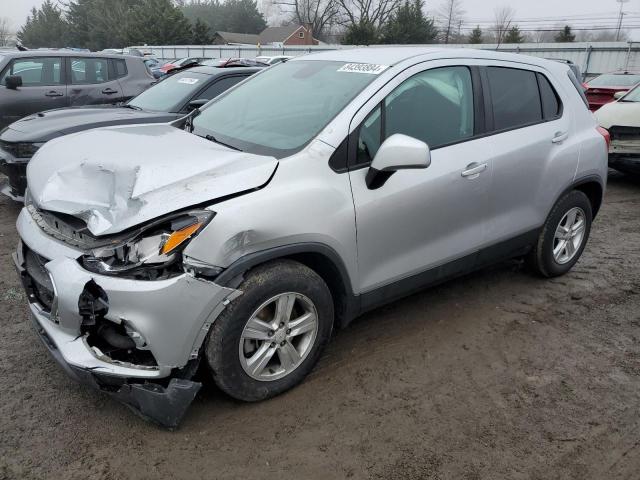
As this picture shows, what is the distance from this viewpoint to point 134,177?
2682 mm

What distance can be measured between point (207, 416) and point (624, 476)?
2039mm

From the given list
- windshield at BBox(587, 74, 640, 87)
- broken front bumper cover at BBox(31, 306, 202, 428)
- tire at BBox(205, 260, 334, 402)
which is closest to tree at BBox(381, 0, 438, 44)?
windshield at BBox(587, 74, 640, 87)

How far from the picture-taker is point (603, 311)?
13.6 ft

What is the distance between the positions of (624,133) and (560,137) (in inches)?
192

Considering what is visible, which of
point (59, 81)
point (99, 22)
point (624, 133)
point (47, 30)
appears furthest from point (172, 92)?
point (47, 30)

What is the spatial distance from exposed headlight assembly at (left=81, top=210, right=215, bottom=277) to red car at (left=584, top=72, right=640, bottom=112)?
36.4 feet

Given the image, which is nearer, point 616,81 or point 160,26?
point 616,81

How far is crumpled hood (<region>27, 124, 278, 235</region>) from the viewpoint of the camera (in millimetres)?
2517

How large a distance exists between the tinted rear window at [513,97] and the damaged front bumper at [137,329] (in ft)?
7.71

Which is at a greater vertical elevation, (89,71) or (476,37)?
(476,37)

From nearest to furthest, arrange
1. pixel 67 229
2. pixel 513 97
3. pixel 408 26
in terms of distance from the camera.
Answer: pixel 67 229 → pixel 513 97 → pixel 408 26

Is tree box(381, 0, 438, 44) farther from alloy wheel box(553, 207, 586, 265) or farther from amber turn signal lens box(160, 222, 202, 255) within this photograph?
amber turn signal lens box(160, 222, 202, 255)

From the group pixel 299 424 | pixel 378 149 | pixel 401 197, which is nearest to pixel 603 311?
pixel 401 197

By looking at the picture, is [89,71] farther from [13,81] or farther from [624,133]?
[624,133]
